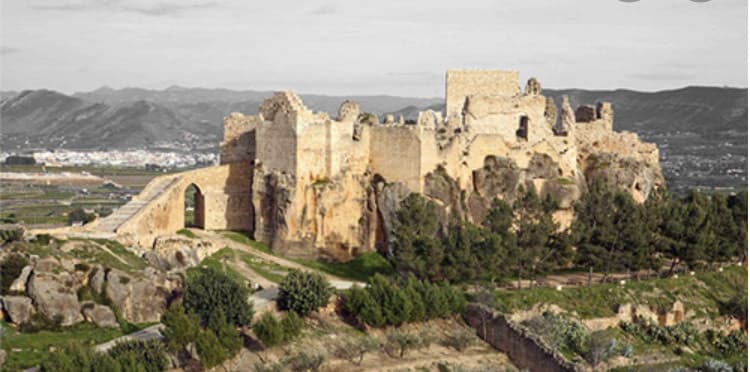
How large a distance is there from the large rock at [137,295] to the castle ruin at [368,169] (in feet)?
24.1

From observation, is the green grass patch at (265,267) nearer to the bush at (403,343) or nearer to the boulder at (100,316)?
the bush at (403,343)

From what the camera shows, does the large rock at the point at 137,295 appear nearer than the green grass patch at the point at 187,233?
Yes

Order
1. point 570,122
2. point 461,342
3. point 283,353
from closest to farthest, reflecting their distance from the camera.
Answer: point 283,353
point 461,342
point 570,122

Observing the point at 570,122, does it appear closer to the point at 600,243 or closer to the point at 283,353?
the point at 600,243

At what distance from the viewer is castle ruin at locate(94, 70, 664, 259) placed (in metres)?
45.7

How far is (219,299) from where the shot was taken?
3366cm

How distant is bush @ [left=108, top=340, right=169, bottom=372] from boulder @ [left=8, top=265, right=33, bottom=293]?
18.5 ft

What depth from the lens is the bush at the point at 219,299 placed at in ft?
110

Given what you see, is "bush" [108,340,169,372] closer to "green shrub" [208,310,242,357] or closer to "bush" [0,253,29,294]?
"green shrub" [208,310,242,357]

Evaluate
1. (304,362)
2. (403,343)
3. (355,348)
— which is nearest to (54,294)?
(304,362)

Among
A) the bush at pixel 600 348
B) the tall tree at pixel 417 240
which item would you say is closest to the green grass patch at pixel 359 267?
the tall tree at pixel 417 240

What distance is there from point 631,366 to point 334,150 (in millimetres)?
15684

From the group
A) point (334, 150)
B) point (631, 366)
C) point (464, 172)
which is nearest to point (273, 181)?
point (334, 150)

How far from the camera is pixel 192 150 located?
586 feet
